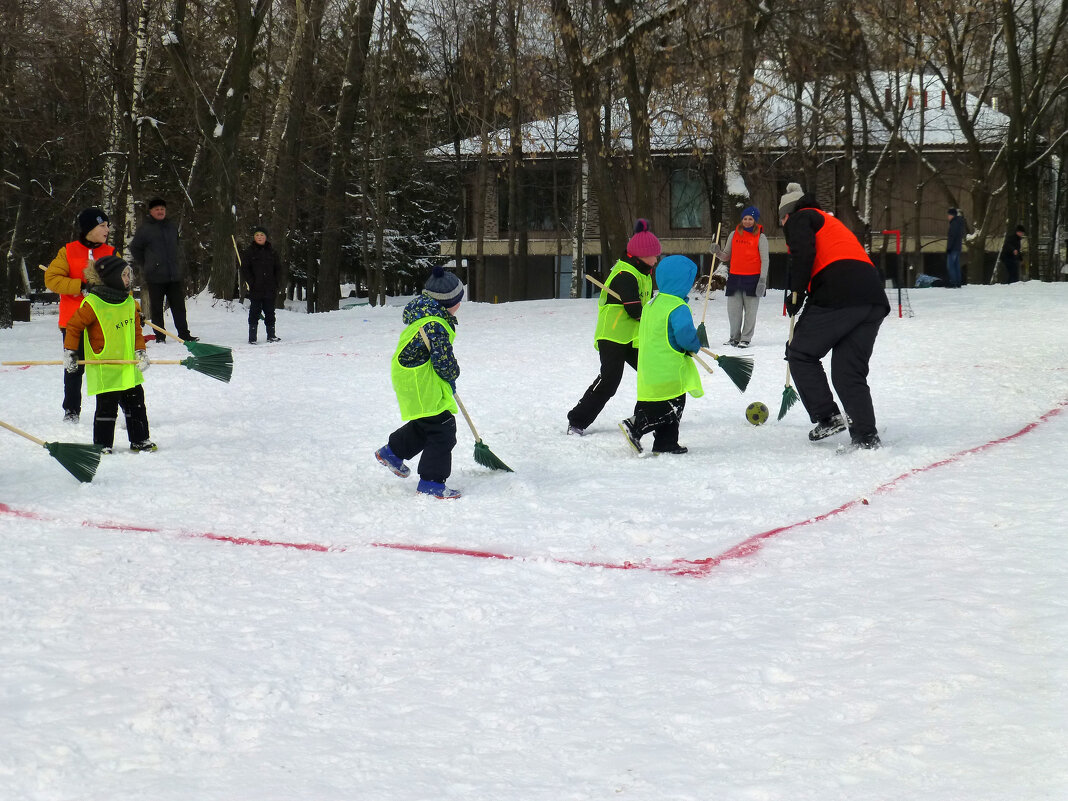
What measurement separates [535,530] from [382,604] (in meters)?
1.33

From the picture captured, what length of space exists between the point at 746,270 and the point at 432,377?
23.0 ft

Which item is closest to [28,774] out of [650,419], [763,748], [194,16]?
[763,748]

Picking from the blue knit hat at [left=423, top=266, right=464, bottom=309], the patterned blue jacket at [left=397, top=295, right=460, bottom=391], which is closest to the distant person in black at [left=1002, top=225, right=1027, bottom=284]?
the blue knit hat at [left=423, top=266, right=464, bottom=309]

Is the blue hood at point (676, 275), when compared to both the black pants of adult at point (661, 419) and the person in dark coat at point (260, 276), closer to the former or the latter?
the black pants of adult at point (661, 419)

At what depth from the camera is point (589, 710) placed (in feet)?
11.3

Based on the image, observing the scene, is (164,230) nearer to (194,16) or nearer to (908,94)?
(194,16)

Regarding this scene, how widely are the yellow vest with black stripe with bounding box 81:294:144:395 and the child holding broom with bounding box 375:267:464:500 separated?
2172mm

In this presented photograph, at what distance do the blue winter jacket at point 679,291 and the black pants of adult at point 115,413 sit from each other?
3.50m

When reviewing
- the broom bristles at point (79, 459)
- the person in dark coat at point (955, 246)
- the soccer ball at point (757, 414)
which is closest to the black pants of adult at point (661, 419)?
the soccer ball at point (757, 414)

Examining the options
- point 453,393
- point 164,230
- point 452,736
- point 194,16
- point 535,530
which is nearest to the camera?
point 452,736

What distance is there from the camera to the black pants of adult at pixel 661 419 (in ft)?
24.7

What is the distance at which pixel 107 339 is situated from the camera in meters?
7.66

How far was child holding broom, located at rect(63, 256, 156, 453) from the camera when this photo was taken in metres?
7.64

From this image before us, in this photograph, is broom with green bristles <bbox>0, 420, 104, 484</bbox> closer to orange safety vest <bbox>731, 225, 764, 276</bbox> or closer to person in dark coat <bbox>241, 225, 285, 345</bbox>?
orange safety vest <bbox>731, 225, 764, 276</bbox>
